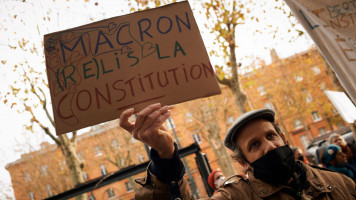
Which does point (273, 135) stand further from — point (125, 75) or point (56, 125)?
point (56, 125)

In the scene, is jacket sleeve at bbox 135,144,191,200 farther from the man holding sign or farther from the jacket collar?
the jacket collar

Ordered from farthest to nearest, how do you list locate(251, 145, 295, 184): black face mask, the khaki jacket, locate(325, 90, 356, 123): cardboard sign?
locate(325, 90, 356, 123): cardboard sign, locate(251, 145, 295, 184): black face mask, the khaki jacket

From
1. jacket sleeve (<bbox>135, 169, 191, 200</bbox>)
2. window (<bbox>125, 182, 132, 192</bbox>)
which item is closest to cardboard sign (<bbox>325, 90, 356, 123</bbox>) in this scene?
jacket sleeve (<bbox>135, 169, 191, 200</bbox>)

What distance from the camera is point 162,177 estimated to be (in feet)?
4.60

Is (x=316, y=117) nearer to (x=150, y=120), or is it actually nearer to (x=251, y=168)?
(x=251, y=168)

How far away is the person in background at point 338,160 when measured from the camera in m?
4.17

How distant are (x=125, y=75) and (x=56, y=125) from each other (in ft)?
1.77

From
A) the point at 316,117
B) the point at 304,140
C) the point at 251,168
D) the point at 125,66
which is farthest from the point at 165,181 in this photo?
the point at 316,117

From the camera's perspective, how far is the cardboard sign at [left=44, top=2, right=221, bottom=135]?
159 cm

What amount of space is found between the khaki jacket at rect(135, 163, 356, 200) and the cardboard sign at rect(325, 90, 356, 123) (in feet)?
8.66

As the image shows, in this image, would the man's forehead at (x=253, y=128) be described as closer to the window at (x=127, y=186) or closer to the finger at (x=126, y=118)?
the finger at (x=126, y=118)

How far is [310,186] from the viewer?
1550 millimetres

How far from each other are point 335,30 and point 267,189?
4.93 ft

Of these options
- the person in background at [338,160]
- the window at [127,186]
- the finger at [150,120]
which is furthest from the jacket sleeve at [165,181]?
the window at [127,186]
